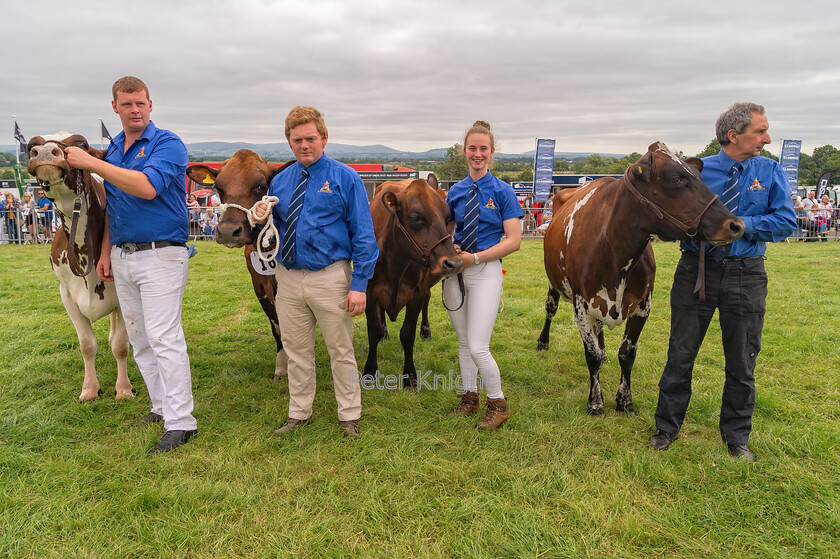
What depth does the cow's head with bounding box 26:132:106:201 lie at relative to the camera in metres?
3.63

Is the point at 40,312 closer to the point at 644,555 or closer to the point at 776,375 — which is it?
the point at 644,555

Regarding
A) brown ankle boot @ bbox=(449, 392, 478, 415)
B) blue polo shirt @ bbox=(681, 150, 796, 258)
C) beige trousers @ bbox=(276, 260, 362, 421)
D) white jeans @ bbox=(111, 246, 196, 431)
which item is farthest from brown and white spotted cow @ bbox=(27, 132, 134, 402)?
blue polo shirt @ bbox=(681, 150, 796, 258)

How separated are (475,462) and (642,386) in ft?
8.26

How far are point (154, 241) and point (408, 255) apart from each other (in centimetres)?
207

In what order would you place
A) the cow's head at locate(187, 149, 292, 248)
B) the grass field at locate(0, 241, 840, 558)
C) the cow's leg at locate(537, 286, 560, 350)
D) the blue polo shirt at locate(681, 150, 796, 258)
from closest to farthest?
the grass field at locate(0, 241, 840, 558), the blue polo shirt at locate(681, 150, 796, 258), the cow's head at locate(187, 149, 292, 248), the cow's leg at locate(537, 286, 560, 350)

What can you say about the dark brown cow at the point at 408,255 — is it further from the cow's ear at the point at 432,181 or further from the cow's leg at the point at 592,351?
the cow's leg at the point at 592,351

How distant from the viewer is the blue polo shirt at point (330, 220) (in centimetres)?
372

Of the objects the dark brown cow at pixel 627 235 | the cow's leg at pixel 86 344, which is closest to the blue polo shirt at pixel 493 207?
the dark brown cow at pixel 627 235

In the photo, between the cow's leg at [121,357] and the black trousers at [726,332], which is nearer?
the black trousers at [726,332]

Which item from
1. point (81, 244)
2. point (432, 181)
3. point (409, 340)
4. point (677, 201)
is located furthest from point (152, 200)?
point (677, 201)

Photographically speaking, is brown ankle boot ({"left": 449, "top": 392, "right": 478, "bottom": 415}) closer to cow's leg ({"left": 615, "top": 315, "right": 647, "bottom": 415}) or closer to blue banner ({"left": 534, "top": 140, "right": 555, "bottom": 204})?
cow's leg ({"left": 615, "top": 315, "right": 647, "bottom": 415})

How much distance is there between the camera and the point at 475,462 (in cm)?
367

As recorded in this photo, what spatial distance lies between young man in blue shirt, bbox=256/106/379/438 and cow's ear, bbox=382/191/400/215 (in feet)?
1.46

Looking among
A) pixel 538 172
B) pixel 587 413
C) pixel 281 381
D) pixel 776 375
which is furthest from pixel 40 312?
pixel 538 172
